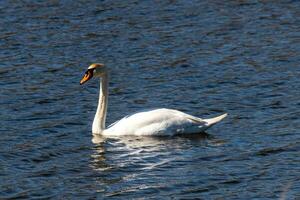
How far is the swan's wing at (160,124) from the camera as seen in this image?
17219 millimetres

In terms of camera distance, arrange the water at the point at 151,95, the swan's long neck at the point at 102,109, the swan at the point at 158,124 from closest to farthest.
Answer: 1. the water at the point at 151,95
2. the swan at the point at 158,124
3. the swan's long neck at the point at 102,109

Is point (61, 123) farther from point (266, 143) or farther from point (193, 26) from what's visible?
point (193, 26)

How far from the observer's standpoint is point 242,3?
26859 millimetres

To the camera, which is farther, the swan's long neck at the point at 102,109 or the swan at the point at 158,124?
the swan's long neck at the point at 102,109

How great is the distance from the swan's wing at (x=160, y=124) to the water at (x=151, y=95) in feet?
0.63

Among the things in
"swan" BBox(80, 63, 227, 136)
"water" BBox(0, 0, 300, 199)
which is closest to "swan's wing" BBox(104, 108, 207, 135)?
"swan" BBox(80, 63, 227, 136)

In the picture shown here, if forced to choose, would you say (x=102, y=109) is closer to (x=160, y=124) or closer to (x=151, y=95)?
(x=160, y=124)

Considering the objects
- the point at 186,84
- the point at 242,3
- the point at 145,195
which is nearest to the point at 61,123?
the point at 186,84

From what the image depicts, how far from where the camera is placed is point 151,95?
63.6 ft

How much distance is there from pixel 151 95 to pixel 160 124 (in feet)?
7.12

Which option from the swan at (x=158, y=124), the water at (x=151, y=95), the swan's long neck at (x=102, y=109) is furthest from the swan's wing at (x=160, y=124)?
the swan's long neck at (x=102, y=109)

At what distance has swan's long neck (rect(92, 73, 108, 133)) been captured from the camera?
57.6 ft

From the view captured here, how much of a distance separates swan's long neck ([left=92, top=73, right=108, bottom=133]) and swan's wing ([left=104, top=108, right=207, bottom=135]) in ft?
1.01

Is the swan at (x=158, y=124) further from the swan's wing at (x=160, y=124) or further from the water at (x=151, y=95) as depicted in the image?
the water at (x=151, y=95)
